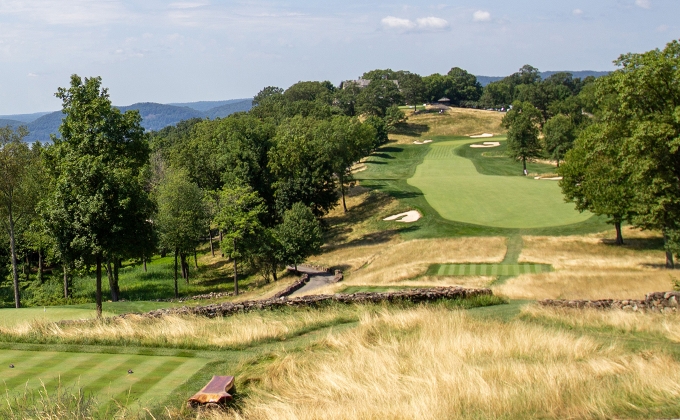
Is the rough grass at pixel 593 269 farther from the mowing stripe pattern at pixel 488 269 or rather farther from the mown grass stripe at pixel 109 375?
the mown grass stripe at pixel 109 375

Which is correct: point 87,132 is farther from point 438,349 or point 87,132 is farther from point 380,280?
point 438,349

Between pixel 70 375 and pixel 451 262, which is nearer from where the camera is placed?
pixel 70 375

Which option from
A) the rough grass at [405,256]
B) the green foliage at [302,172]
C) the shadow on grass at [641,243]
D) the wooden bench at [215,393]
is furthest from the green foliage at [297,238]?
the wooden bench at [215,393]

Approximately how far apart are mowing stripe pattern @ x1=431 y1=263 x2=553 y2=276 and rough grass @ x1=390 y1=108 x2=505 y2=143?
78.7 m

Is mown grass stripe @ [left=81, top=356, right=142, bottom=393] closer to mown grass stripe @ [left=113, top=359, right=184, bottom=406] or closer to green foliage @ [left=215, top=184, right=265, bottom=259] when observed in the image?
mown grass stripe @ [left=113, top=359, right=184, bottom=406]

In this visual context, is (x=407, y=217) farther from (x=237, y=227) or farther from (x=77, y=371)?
(x=77, y=371)

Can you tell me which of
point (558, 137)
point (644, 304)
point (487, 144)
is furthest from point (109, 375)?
Answer: point (487, 144)

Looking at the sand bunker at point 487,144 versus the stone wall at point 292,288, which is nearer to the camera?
the stone wall at point 292,288

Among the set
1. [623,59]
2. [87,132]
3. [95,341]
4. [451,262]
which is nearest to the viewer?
[95,341]

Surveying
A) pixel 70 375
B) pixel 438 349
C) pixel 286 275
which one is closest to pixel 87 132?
pixel 286 275

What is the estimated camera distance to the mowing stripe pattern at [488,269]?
35781mm

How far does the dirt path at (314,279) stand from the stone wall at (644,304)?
723 inches

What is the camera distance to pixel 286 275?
1770 inches

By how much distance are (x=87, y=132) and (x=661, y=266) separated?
35.7 meters
